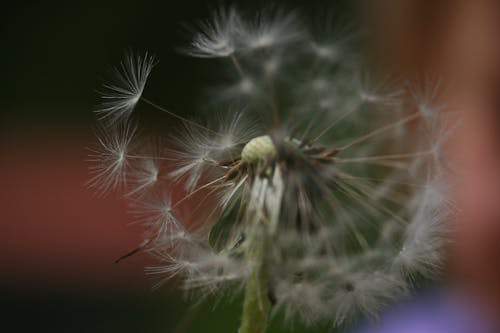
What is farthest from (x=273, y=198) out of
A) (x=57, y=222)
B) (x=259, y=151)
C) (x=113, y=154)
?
(x=57, y=222)

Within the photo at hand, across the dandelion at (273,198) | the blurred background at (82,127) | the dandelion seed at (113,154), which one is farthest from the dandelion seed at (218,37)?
the blurred background at (82,127)

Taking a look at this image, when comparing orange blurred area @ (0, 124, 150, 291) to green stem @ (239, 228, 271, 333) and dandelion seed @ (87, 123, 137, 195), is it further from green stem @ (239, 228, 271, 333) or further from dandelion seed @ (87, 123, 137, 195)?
green stem @ (239, 228, 271, 333)

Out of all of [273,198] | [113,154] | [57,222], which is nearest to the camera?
Result: [273,198]

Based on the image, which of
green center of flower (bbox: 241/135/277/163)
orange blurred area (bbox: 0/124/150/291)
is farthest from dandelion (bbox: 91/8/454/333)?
orange blurred area (bbox: 0/124/150/291)

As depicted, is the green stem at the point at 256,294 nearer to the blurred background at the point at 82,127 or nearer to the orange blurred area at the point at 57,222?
the blurred background at the point at 82,127

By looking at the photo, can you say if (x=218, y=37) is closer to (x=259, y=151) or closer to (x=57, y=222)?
(x=259, y=151)

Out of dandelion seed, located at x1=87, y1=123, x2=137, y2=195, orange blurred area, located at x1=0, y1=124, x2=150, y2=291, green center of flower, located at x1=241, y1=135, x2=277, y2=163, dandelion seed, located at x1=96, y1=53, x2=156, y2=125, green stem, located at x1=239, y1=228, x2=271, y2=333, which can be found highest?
orange blurred area, located at x1=0, y1=124, x2=150, y2=291

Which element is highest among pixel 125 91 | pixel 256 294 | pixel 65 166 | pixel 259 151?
pixel 65 166
